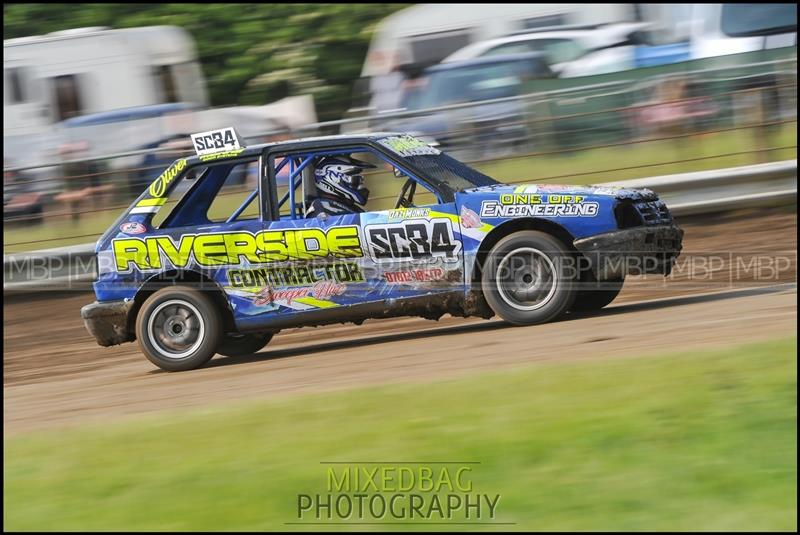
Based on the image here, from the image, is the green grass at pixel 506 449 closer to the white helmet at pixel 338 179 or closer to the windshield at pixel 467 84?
the white helmet at pixel 338 179

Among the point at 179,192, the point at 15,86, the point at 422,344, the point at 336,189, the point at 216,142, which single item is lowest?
the point at 422,344

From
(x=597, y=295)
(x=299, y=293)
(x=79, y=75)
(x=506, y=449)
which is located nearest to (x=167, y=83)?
(x=79, y=75)

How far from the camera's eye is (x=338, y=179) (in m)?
8.39

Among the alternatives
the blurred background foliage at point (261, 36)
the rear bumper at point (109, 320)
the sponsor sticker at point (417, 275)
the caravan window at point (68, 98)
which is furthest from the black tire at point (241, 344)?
the blurred background foliage at point (261, 36)

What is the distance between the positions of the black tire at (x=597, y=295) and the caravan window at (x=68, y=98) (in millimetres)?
12019

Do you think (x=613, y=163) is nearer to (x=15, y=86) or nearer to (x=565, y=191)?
(x=565, y=191)

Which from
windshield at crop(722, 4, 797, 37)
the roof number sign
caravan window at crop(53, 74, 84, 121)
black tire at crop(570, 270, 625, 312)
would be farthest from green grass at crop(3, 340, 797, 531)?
caravan window at crop(53, 74, 84, 121)

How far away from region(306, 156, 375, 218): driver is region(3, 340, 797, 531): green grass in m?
2.18

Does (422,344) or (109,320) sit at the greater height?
(109,320)

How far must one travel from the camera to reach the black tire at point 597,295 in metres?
8.51

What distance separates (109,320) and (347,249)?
187cm

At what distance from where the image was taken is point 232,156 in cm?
853

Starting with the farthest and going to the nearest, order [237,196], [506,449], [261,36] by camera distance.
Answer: [261,36] < [237,196] < [506,449]

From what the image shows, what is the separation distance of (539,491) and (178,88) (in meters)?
16.3
